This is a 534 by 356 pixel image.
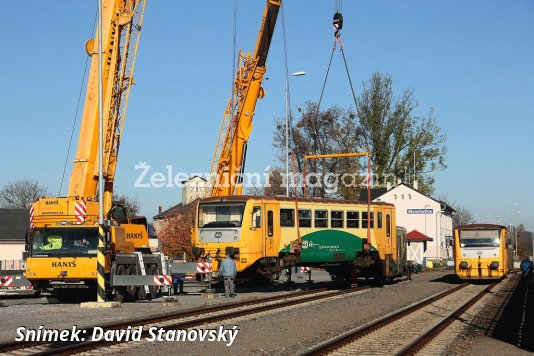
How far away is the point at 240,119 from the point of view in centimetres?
3325

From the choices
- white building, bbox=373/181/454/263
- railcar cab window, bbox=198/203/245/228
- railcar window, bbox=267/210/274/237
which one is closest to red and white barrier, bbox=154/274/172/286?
railcar cab window, bbox=198/203/245/228

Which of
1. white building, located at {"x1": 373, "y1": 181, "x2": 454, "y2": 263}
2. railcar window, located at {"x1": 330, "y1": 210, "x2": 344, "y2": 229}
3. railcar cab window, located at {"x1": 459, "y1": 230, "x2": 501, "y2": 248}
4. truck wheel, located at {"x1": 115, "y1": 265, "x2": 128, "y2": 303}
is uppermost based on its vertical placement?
white building, located at {"x1": 373, "y1": 181, "x2": 454, "y2": 263}

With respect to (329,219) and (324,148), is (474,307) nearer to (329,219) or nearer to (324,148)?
(329,219)

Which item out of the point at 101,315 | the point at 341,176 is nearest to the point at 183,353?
the point at 101,315

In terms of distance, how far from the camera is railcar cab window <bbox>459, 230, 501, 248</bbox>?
120 feet

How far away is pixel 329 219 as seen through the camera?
2892cm

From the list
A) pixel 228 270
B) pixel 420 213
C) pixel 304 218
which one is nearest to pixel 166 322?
pixel 228 270

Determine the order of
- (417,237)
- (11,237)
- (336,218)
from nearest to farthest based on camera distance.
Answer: (336,218), (11,237), (417,237)

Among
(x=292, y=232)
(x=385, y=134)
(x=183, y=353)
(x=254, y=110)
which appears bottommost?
(x=183, y=353)

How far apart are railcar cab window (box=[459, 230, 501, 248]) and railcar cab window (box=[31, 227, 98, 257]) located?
792 inches

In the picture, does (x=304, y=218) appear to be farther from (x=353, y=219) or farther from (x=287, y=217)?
(x=353, y=219)

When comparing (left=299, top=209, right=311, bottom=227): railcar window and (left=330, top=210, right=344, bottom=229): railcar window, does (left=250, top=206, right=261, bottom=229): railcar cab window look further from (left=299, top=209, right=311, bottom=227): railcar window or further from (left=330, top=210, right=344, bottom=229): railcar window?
(left=330, top=210, right=344, bottom=229): railcar window

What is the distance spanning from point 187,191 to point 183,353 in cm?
11448

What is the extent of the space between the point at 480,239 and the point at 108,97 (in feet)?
64.0
